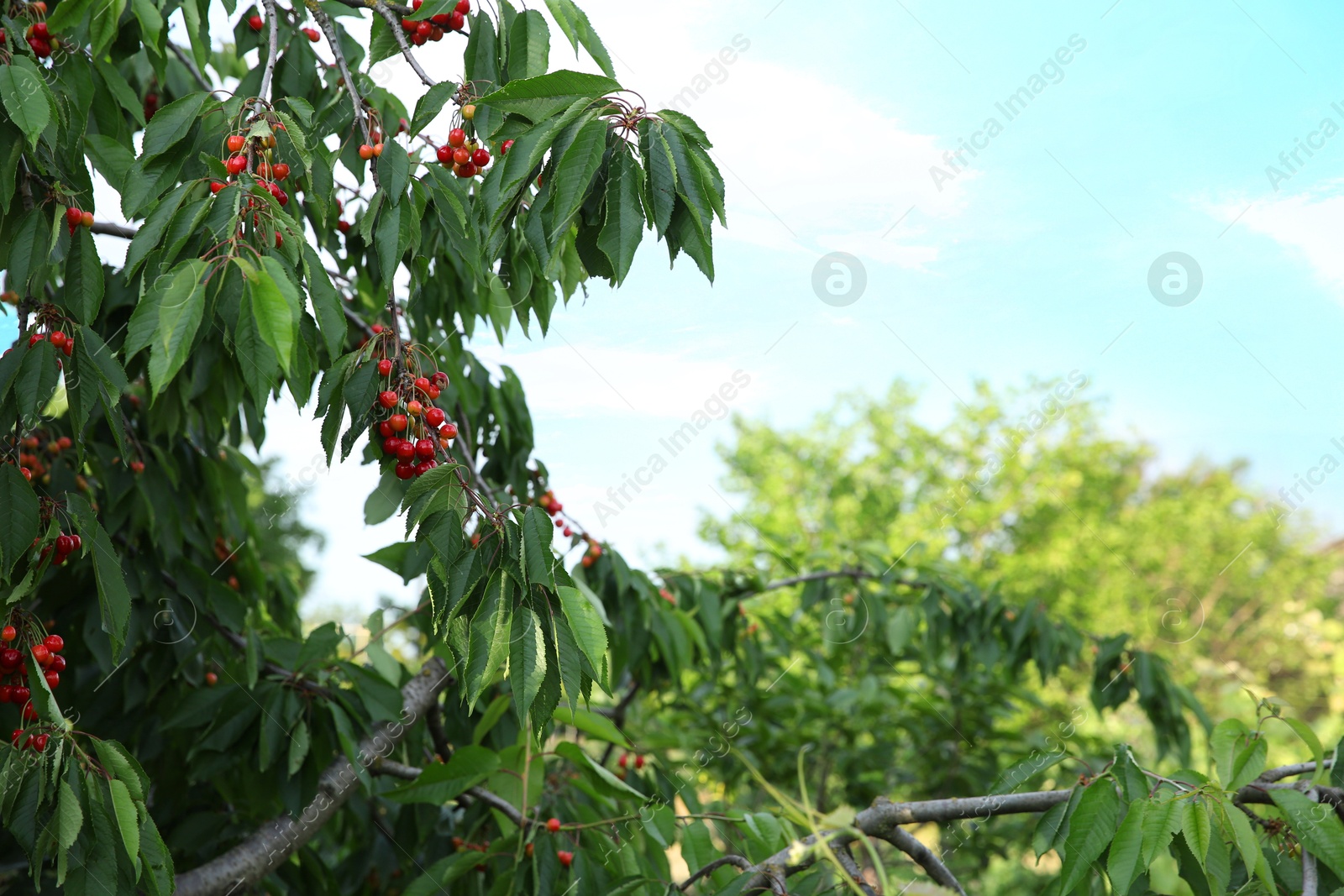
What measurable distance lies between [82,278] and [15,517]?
0.87ft

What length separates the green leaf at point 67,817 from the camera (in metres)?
0.77

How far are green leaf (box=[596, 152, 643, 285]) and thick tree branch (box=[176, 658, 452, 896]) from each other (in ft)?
2.66

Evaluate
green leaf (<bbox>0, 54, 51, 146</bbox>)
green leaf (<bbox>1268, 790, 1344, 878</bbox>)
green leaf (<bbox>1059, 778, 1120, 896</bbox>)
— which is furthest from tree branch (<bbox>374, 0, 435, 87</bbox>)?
green leaf (<bbox>1268, 790, 1344, 878</bbox>)

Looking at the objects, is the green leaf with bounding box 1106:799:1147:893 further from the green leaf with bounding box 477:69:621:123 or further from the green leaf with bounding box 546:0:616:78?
the green leaf with bounding box 546:0:616:78

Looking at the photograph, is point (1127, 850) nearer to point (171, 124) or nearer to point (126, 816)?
point (126, 816)

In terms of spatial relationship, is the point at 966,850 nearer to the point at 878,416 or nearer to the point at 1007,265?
the point at 1007,265

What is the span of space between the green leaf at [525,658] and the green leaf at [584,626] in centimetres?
3

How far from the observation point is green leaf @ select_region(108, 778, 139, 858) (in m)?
0.81

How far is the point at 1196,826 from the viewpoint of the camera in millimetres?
858
